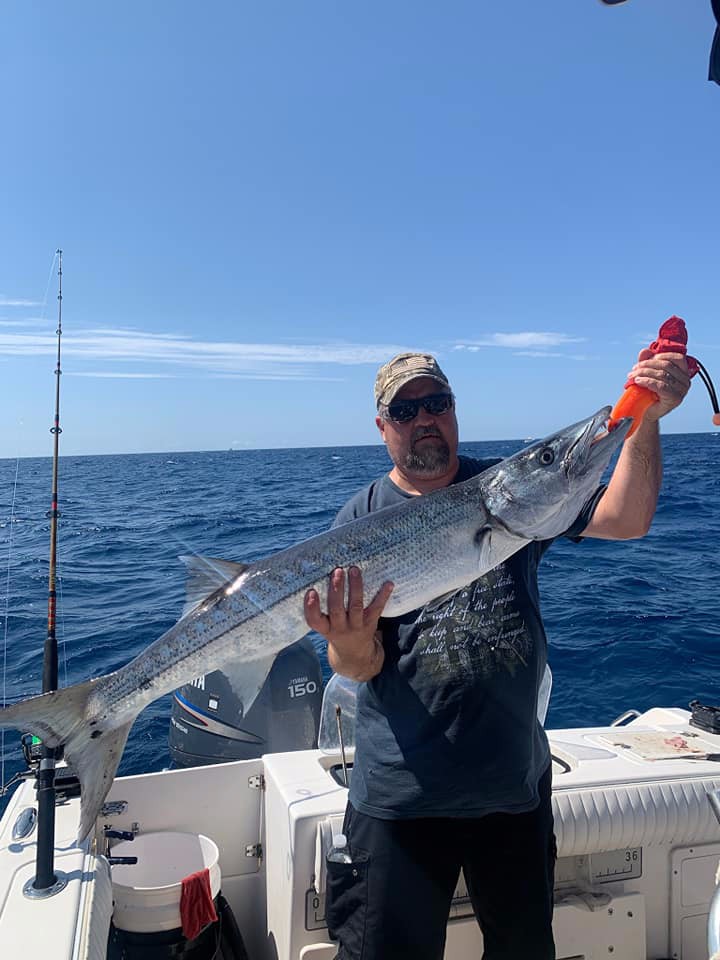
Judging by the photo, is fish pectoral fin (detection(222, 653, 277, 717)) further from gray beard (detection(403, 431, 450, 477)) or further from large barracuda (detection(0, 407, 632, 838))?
gray beard (detection(403, 431, 450, 477))

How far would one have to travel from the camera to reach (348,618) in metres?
2.77

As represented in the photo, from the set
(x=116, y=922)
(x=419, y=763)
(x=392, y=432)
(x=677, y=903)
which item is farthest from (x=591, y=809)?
(x=116, y=922)

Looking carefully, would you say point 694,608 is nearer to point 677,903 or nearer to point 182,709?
point 677,903

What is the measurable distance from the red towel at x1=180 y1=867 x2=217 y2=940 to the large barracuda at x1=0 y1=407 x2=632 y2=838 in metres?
1.13

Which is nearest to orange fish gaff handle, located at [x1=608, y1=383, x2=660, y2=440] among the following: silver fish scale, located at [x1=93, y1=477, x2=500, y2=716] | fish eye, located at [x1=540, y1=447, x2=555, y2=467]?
fish eye, located at [x1=540, y1=447, x2=555, y2=467]

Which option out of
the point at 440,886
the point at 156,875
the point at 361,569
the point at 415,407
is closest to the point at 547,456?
the point at 415,407

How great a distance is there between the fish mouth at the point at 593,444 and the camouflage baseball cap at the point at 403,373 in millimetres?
Answer: 783

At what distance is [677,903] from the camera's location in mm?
3857

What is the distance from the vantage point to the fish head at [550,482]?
108 inches

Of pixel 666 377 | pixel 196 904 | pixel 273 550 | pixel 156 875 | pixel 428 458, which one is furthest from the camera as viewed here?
pixel 273 550

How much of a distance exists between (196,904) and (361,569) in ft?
6.93

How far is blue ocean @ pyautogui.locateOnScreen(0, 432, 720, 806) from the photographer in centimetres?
887

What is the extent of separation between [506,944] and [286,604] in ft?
5.56

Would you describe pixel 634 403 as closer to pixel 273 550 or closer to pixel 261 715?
pixel 261 715
